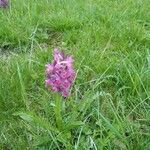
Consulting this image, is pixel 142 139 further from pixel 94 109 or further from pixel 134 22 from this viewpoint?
pixel 134 22

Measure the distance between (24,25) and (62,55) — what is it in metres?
1.61

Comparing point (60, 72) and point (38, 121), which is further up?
point (60, 72)

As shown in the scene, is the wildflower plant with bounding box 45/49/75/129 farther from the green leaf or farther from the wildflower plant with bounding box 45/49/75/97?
the green leaf

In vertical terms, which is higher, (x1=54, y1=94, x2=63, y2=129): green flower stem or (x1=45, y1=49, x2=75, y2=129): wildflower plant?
(x1=45, y1=49, x2=75, y2=129): wildflower plant

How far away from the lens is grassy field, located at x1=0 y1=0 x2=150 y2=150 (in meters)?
2.32

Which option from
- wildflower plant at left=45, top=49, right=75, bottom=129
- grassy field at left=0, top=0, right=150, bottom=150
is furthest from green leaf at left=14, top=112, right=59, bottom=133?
wildflower plant at left=45, top=49, right=75, bottom=129

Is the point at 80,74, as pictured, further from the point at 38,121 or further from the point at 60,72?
the point at 60,72

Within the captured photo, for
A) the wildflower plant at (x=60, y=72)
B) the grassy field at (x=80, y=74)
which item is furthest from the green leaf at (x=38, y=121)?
the wildflower plant at (x=60, y=72)

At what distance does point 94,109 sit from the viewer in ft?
8.21

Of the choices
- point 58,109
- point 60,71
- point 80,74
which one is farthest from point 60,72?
point 80,74

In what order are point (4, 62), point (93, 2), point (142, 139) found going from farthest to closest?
point (93, 2) → point (4, 62) → point (142, 139)

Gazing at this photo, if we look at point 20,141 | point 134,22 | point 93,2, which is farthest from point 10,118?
point 93,2

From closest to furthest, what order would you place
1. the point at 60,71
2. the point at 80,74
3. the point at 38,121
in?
the point at 60,71 → the point at 38,121 → the point at 80,74

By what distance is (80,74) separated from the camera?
9.54 ft
